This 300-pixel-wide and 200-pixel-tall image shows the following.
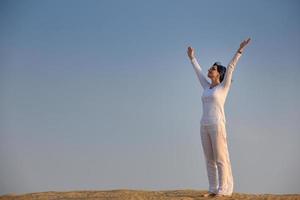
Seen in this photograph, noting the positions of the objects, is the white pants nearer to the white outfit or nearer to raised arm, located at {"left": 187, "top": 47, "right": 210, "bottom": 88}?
the white outfit

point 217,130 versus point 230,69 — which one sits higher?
point 230,69

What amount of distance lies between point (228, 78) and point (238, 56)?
0.46 metres

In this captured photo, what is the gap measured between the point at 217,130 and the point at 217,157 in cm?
53

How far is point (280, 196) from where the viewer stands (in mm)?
9008

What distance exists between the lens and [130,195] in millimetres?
8812

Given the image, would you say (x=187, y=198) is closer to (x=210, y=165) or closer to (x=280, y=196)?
(x=210, y=165)

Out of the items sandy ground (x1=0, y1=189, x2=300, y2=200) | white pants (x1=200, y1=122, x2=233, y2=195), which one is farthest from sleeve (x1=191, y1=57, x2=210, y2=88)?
sandy ground (x1=0, y1=189, x2=300, y2=200)

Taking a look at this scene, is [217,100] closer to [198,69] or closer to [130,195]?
[198,69]

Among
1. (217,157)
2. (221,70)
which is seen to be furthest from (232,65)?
(217,157)

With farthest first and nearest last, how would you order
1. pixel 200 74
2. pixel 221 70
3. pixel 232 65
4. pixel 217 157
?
pixel 200 74 → pixel 221 70 → pixel 217 157 → pixel 232 65

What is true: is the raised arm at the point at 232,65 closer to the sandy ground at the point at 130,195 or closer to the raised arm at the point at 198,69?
the raised arm at the point at 198,69

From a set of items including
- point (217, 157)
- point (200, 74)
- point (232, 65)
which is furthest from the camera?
point (200, 74)

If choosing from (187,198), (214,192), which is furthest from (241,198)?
(187,198)

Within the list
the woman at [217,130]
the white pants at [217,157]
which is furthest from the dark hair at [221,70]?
the white pants at [217,157]
